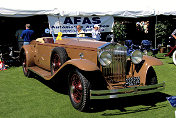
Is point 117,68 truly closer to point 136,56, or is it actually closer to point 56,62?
point 136,56

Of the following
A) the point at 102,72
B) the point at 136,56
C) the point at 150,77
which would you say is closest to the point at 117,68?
the point at 102,72

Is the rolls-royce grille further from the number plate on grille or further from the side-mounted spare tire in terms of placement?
the side-mounted spare tire

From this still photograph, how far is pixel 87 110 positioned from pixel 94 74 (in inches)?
24.1

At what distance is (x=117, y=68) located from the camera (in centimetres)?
426

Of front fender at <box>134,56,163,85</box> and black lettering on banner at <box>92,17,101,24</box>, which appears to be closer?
front fender at <box>134,56,163,85</box>

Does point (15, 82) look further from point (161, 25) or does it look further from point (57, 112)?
point (161, 25)

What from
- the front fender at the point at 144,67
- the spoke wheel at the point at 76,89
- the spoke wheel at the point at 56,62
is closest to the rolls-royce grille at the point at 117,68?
the front fender at the point at 144,67

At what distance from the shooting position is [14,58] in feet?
28.9

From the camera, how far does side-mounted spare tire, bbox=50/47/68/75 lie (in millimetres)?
4570

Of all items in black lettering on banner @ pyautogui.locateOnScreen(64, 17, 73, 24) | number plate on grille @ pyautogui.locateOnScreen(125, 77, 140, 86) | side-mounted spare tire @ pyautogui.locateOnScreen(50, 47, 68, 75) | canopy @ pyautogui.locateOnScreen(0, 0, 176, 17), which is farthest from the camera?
black lettering on banner @ pyautogui.locateOnScreen(64, 17, 73, 24)

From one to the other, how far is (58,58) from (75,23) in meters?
6.27

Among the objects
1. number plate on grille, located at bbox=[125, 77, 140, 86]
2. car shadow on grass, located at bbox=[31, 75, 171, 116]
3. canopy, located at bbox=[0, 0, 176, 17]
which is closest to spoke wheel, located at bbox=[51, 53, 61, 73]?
car shadow on grass, located at bbox=[31, 75, 171, 116]

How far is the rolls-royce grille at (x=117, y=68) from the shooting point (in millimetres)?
4184

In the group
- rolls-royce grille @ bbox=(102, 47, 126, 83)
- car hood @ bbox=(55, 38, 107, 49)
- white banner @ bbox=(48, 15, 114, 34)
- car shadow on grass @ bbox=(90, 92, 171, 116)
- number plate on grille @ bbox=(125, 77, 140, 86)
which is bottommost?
car shadow on grass @ bbox=(90, 92, 171, 116)
